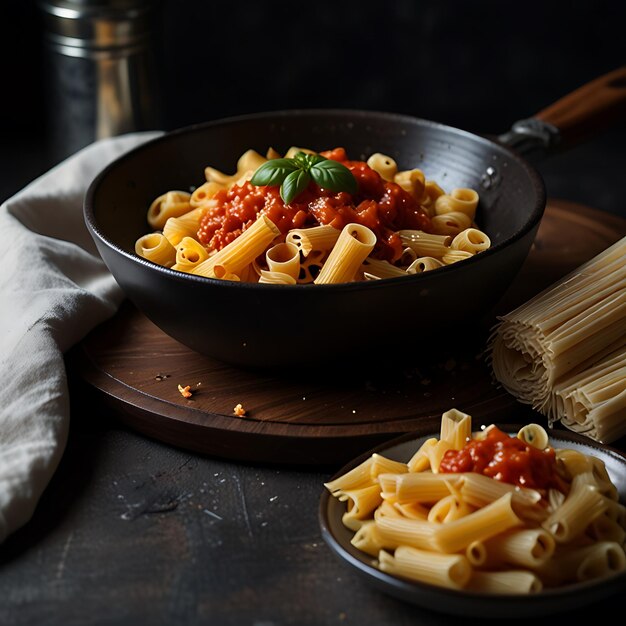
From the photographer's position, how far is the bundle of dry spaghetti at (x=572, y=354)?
2461 millimetres

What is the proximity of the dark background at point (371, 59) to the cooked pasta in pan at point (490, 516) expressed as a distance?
3084 millimetres

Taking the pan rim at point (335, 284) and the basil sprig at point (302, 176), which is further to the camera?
the basil sprig at point (302, 176)

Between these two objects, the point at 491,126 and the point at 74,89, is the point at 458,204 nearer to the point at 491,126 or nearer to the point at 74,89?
the point at 74,89

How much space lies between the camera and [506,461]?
6.93ft

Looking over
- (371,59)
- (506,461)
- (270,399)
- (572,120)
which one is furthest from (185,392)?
(371,59)

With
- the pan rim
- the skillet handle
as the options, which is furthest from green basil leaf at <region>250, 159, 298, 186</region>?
the skillet handle

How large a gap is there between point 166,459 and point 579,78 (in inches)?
138

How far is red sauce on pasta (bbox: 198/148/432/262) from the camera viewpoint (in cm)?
274

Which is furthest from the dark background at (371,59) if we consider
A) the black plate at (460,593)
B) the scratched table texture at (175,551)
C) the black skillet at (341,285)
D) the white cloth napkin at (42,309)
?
the black plate at (460,593)

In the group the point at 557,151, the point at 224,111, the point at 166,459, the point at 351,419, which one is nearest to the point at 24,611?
the point at 166,459

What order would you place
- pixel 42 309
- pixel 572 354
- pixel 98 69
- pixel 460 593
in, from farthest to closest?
pixel 98 69 → pixel 42 309 → pixel 572 354 → pixel 460 593

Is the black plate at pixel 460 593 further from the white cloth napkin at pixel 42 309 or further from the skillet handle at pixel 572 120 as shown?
the skillet handle at pixel 572 120

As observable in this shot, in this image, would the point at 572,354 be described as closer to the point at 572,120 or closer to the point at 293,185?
the point at 293,185

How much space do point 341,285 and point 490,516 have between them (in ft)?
2.15
